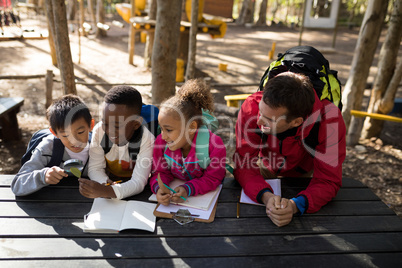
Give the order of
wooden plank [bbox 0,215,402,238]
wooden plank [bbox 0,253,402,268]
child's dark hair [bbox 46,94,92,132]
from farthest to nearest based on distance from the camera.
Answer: child's dark hair [bbox 46,94,92,132] → wooden plank [bbox 0,215,402,238] → wooden plank [bbox 0,253,402,268]

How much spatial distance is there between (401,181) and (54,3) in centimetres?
447

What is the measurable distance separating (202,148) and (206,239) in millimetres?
597

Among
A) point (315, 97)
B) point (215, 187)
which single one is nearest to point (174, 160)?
point (215, 187)

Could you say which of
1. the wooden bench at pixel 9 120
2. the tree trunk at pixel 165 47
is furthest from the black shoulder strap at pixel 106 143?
the wooden bench at pixel 9 120

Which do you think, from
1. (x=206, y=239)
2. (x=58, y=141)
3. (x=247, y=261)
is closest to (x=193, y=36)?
(x=58, y=141)

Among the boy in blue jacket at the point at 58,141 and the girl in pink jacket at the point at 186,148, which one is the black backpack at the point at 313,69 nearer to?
the girl in pink jacket at the point at 186,148

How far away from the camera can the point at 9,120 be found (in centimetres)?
438

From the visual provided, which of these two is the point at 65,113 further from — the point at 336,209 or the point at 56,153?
the point at 336,209

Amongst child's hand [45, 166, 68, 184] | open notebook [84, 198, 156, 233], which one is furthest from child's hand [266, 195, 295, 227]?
child's hand [45, 166, 68, 184]

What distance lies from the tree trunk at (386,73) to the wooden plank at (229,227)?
3.52 m

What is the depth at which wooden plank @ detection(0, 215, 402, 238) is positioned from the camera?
1.68m

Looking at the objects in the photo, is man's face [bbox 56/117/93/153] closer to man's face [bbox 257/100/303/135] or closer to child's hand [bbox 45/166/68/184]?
child's hand [bbox 45/166/68/184]

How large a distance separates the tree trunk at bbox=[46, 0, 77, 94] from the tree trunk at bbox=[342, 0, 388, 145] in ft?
11.8

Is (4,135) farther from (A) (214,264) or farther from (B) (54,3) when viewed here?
(A) (214,264)
